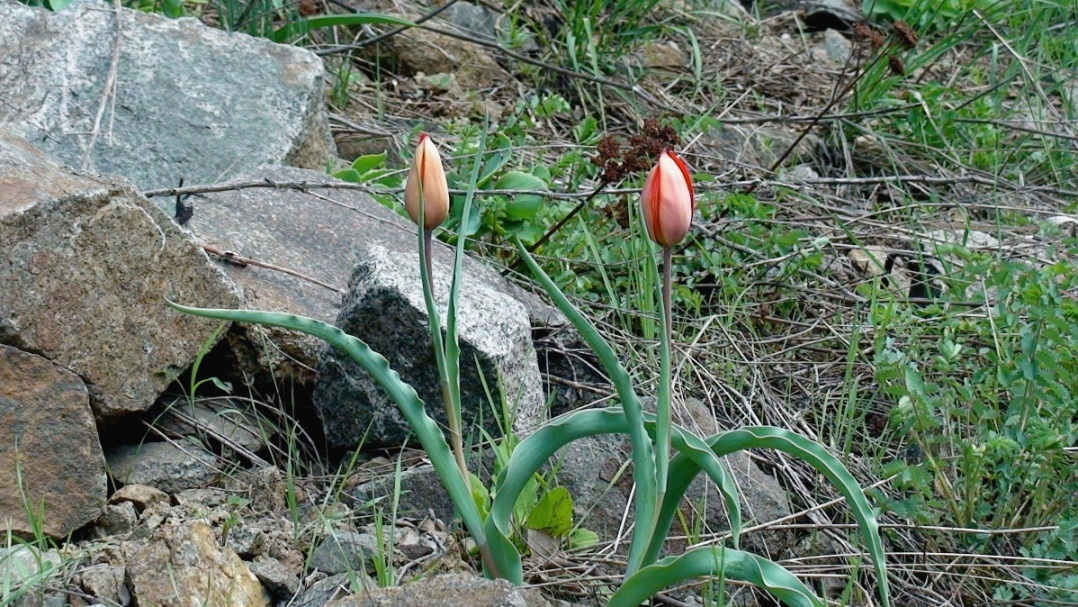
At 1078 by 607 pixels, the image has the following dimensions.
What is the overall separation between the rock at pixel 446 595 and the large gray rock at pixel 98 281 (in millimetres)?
790

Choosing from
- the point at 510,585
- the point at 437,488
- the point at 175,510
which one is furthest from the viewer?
the point at 437,488

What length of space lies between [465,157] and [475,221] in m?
0.30

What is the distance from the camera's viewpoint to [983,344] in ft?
9.94

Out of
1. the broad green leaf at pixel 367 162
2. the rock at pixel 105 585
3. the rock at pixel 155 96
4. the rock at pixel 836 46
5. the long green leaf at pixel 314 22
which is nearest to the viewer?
the rock at pixel 105 585

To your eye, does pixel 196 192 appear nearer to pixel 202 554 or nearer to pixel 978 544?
pixel 202 554

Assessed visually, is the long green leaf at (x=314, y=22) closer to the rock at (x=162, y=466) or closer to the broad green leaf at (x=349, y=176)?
the broad green leaf at (x=349, y=176)

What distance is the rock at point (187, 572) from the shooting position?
1.85 meters

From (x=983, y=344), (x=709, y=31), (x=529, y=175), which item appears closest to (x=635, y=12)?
(x=709, y=31)

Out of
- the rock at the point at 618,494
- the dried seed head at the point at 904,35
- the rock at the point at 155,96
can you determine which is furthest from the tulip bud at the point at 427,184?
the dried seed head at the point at 904,35

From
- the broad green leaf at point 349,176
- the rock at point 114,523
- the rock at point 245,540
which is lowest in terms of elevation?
the rock at point 114,523

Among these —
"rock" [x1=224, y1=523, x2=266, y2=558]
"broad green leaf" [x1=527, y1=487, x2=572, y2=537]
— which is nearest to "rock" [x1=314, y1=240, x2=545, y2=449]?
"broad green leaf" [x1=527, y1=487, x2=572, y2=537]

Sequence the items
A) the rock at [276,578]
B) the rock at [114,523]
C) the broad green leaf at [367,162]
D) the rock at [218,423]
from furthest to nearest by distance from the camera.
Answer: the broad green leaf at [367,162] < the rock at [218,423] < the rock at [114,523] < the rock at [276,578]

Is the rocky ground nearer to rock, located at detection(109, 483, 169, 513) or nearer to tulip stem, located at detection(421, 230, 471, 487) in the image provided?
rock, located at detection(109, 483, 169, 513)

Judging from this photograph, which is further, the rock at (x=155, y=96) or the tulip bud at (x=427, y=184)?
the rock at (x=155, y=96)
